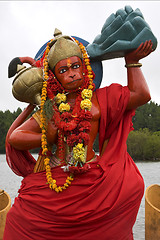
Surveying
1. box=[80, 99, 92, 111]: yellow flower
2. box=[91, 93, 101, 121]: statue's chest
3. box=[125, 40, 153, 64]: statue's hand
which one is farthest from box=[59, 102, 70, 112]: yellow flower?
box=[125, 40, 153, 64]: statue's hand

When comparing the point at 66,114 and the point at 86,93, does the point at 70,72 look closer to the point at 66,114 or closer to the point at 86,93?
the point at 86,93

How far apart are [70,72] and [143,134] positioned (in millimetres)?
20486

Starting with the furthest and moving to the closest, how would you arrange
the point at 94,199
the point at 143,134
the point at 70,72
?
the point at 143,134 < the point at 70,72 < the point at 94,199

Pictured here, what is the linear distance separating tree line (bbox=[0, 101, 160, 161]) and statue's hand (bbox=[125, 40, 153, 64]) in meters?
19.8

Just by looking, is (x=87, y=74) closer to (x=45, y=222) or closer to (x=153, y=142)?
(x=45, y=222)

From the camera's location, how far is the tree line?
22547 millimetres

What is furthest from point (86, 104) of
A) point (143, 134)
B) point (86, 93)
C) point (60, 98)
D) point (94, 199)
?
point (143, 134)

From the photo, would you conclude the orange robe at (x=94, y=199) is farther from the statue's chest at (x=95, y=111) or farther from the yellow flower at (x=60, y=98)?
the yellow flower at (x=60, y=98)

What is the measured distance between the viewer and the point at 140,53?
9.30ft

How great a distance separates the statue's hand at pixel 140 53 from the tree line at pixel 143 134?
779 inches

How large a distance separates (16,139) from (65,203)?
77 cm

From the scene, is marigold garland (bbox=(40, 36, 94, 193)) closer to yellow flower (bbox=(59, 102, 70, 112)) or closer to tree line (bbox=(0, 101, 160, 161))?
yellow flower (bbox=(59, 102, 70, 112))

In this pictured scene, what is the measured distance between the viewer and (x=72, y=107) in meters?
3.02

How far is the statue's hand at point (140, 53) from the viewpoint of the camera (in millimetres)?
2807
